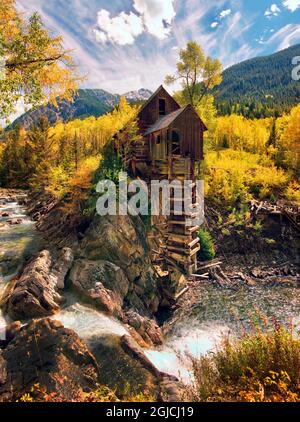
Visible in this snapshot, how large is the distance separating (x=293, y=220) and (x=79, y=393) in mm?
26967

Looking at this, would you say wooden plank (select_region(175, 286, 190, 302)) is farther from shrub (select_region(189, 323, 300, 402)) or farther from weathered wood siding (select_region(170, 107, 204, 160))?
shrub (select_region(189, 323, 300, 402))

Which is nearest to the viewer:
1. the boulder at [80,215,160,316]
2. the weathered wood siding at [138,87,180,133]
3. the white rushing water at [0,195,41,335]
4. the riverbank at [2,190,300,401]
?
the riverbank at [2,190,300,401]

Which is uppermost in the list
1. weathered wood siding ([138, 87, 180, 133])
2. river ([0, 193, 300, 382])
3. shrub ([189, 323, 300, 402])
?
weathered wood siding ([138, 87, 180, 133])

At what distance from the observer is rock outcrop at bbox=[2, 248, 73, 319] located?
11.7 m

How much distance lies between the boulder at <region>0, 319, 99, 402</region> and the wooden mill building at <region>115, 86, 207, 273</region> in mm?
12788

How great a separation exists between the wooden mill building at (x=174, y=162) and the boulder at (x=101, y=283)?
684 centimetres

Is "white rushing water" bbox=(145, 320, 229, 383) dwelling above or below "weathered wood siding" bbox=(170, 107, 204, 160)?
below

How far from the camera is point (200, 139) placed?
2311cm

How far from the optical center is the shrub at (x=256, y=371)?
4.81 m

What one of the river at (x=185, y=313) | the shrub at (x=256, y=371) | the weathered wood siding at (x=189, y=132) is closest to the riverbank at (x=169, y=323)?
the river at (x=185, y=313)

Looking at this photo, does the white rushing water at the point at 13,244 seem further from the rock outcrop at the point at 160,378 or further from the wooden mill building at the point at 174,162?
the wooden mill building at the point at 174,162

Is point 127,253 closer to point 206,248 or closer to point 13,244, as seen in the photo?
point 13,244

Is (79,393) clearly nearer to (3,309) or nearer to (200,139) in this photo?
(3,309)

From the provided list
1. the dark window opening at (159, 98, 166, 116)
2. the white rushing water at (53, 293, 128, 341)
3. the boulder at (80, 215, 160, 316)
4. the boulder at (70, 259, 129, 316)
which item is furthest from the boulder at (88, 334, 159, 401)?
the dark window opening at (159, 98, 166, 116)
